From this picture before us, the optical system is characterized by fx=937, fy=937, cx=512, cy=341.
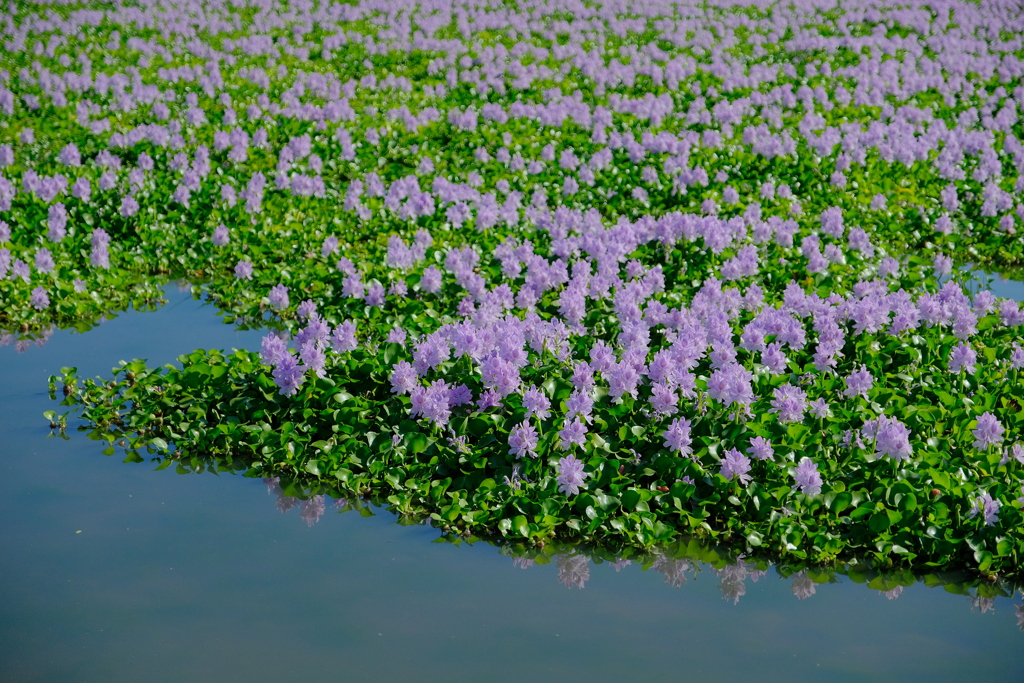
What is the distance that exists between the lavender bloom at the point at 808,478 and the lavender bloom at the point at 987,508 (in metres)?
0.65

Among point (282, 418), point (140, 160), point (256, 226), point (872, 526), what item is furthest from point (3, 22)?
point (872, 526)

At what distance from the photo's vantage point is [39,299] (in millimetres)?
6367

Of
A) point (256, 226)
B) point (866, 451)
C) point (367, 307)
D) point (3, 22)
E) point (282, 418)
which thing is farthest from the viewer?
point (3, 22)

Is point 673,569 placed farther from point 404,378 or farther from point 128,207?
point 128,207

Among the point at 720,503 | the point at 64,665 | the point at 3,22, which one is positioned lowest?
the point at 64,665

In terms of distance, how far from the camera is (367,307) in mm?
6480

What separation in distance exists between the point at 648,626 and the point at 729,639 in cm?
31

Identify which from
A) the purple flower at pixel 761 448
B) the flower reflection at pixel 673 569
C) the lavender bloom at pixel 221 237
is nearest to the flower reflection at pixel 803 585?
the flower reflection at pixel 673 569

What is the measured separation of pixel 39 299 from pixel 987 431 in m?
5.84

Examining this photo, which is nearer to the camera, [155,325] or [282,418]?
[282,418]

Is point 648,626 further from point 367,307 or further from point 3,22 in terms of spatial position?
point 3,22

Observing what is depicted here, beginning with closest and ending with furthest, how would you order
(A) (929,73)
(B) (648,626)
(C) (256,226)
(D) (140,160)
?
(B) (648,626), (C) (256,226), (D) (140,160), (A) (929,73)

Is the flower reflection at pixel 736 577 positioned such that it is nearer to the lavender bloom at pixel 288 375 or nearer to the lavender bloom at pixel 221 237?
the lavender bloom at pixel 288 375

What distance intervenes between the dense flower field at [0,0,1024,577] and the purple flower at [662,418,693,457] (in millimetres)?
11
